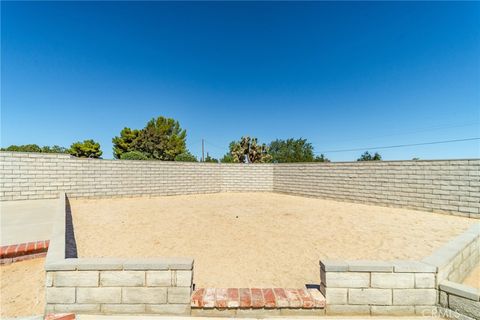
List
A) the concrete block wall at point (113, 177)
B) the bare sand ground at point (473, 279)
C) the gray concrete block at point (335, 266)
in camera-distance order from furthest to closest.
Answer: the concrete block wall at point (113, 177) < the bare sand ground at point (473, 279) < the gray concrete block at point (335, 266)

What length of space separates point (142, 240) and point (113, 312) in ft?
8.86

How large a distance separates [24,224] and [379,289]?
662 cm

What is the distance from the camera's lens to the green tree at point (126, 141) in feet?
91.7

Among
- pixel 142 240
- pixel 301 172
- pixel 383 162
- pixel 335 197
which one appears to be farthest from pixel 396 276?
pixel 301 172

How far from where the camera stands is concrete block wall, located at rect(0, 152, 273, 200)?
8.21 m

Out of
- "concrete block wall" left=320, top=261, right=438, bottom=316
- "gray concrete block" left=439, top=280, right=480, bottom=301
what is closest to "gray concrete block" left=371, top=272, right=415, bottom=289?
"concrete block wall" left=320, top=261, right=438, bottom=316

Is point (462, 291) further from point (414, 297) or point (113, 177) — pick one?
point (113, 177)

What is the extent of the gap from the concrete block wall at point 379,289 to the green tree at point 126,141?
29.8 m

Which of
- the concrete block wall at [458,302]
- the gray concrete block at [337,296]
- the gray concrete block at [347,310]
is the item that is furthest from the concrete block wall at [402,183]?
the gray concrete block at [337,296]

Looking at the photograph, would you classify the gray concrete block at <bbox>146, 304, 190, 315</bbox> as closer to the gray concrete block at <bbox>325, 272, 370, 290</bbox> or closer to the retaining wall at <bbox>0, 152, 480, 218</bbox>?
the gray concrete block at <bbox>325, 272, 370, 290</bbox>

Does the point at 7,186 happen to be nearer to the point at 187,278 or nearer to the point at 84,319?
the point at 84,319

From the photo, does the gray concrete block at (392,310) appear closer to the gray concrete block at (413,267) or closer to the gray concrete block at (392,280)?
the gray concrete block at (392,280)

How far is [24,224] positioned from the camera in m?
4.70

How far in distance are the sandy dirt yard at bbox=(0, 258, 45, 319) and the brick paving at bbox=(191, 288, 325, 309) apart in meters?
1.88
